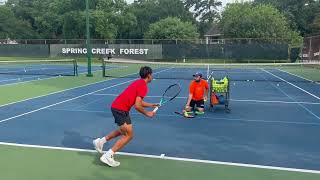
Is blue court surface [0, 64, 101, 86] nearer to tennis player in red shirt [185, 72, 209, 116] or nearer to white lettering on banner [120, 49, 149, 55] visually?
white lettering on banner [120, 49, 149, 55]

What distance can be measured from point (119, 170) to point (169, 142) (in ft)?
6.42

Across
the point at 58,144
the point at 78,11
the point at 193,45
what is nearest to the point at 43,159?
the point at 58,144

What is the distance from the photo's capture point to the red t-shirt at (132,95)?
632cm

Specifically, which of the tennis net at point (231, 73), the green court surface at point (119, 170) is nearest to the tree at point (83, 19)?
the tennis net at point (231, 73)

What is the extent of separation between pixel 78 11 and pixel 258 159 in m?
55.1

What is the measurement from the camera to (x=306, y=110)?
472 inches

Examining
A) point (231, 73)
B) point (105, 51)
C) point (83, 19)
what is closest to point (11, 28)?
point (83, 19)

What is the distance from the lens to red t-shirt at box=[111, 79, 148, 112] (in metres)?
6.32

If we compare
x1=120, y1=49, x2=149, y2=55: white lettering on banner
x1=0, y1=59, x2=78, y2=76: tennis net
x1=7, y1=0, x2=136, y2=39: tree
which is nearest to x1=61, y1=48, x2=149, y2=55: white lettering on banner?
x1=120, y1=49, x2=149, y2=55: white lettering on banner

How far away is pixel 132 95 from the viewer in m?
Result: 6.39

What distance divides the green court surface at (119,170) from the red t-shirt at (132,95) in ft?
2.91

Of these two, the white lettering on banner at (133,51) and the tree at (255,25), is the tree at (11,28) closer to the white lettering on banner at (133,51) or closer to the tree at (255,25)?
the white lettering on banner at (133,51)

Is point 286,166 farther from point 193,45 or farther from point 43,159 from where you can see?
point 193,45

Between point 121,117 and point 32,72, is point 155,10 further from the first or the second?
point 121,117
